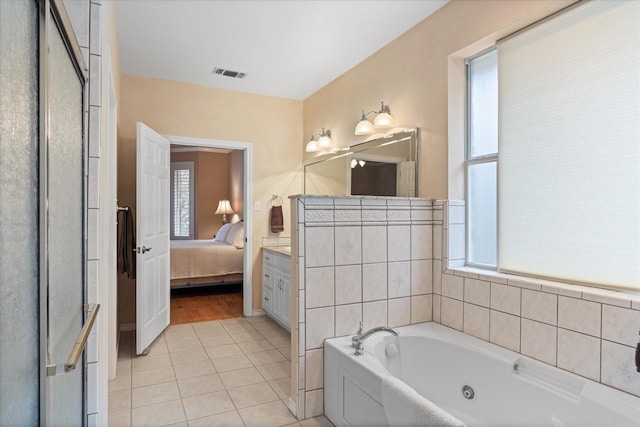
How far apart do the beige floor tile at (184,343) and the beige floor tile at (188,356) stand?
8 centimetres

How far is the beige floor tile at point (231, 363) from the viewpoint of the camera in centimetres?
292

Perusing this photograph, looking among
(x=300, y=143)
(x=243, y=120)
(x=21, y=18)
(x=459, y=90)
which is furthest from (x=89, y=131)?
(x=300, y=143)

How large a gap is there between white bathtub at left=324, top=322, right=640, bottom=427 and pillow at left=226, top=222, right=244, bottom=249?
3623 millimetres

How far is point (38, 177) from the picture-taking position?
2.55 ft

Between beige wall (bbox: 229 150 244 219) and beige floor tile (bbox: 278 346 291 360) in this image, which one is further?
beige wall (bbox: 229 150 244 219)

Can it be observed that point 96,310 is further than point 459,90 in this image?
No

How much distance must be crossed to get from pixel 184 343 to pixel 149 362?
0.45m

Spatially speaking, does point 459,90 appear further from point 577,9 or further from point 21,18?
point 21,18

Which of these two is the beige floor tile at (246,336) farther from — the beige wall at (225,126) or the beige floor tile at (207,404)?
the beige floor tile at (207,404)

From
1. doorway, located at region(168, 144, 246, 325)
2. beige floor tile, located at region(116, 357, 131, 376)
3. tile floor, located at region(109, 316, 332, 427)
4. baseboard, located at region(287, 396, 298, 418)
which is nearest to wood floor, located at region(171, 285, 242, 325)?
doorway, located at region(168, 144, 246, 325)

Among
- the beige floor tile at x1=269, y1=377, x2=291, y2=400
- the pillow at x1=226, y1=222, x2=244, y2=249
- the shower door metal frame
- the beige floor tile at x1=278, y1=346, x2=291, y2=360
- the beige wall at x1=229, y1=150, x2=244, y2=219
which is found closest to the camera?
the shower door metal frame

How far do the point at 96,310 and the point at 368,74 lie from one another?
2852 mm

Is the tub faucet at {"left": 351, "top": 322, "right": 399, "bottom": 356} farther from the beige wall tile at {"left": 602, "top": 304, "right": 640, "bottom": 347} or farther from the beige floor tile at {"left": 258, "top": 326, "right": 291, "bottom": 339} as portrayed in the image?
the beige floor tile at {"left": 258, "top": 326, "right": 291, "bottom": 339}

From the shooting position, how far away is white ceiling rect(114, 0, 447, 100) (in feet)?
8.43
